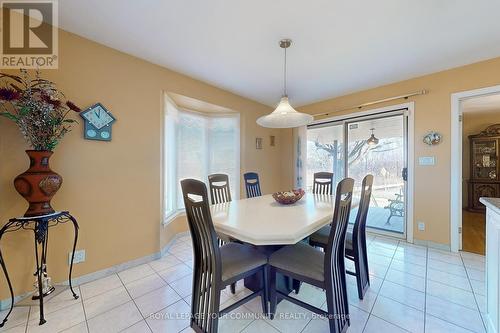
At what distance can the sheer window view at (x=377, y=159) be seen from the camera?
3.22 meters

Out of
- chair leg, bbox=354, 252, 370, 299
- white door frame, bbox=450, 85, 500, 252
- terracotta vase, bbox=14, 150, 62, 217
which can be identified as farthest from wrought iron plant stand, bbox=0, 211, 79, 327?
white door frame, bbox=450, 85, 500, 252

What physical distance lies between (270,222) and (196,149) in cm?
254

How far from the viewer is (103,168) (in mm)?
2152

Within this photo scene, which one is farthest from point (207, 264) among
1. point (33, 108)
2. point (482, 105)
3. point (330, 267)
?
point (482, 105)

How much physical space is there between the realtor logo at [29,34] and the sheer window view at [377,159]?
13.4 feet

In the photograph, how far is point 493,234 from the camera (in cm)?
122

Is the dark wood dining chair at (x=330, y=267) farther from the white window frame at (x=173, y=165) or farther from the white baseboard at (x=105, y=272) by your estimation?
the white window frame at (x=173, y=165)

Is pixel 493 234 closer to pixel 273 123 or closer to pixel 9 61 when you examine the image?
pixel 273 123

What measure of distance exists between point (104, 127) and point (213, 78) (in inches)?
64.2

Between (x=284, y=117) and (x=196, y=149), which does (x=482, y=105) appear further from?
(x=196, y=149)

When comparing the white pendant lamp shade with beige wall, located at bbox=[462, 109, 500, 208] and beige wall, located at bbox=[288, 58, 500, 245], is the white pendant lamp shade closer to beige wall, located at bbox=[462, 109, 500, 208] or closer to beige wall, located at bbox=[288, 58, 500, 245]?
beige wall, located at bbox=[288, 58, 500, 245]

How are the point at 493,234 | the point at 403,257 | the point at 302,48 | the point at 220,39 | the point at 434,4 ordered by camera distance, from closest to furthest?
the point at 493,234
the point at 434,4
the point at 220,39
the point at 302,48
the point at 403,257

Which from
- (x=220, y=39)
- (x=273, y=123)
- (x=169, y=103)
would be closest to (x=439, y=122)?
(x=273, y=123)

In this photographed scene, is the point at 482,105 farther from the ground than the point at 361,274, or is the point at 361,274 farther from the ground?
the point at 482,105
